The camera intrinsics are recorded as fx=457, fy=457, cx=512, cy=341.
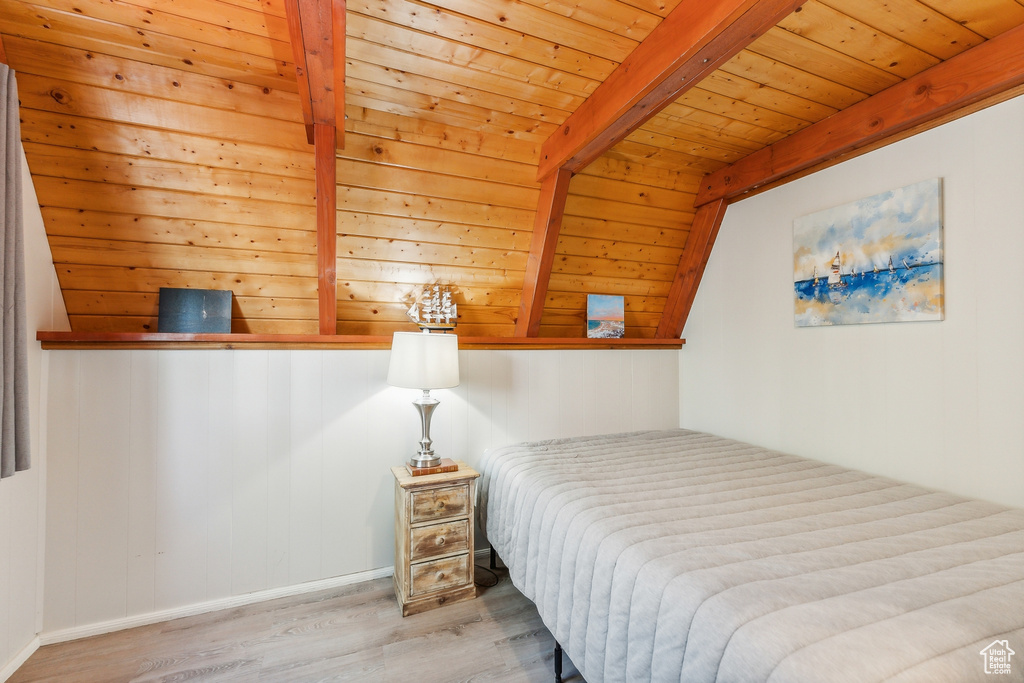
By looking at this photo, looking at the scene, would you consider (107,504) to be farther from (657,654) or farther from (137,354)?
(657,654)

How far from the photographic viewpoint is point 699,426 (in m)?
3.20

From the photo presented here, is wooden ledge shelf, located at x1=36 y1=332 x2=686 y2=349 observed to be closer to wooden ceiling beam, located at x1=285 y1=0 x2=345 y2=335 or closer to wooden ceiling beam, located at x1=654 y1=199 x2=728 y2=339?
wooden ceiling beam, located at x1=285 y1=0 x2=345 y2=335

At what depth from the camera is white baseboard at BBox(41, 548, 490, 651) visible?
1.92 meters

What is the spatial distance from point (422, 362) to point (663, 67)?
1.50 m

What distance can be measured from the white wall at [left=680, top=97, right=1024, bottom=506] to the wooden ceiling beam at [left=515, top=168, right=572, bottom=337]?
1246 mm

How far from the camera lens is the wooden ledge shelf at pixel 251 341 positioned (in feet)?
6.43

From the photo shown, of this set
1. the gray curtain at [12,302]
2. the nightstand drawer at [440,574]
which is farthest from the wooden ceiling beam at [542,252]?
the gray curtain at [12,302]

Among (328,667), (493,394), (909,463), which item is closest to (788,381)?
(909,463)

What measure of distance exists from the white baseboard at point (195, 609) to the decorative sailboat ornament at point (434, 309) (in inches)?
53.2

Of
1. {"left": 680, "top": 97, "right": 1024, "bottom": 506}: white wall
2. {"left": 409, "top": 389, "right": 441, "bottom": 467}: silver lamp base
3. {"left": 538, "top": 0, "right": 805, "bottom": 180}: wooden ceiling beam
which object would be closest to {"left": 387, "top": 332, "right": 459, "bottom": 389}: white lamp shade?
{"left": 409, "top": 389, "right": 441, "bottom": 467}: silver lamp base

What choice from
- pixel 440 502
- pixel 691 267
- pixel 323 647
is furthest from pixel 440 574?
pixel 691 267

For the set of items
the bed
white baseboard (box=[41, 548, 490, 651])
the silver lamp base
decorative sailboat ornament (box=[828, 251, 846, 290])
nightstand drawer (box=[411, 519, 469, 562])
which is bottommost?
white baseboard (box=[41, 548, 490, 651])

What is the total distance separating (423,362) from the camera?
7.01ft

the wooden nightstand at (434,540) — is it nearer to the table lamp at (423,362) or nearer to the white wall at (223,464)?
the table lamp at (423,362)
